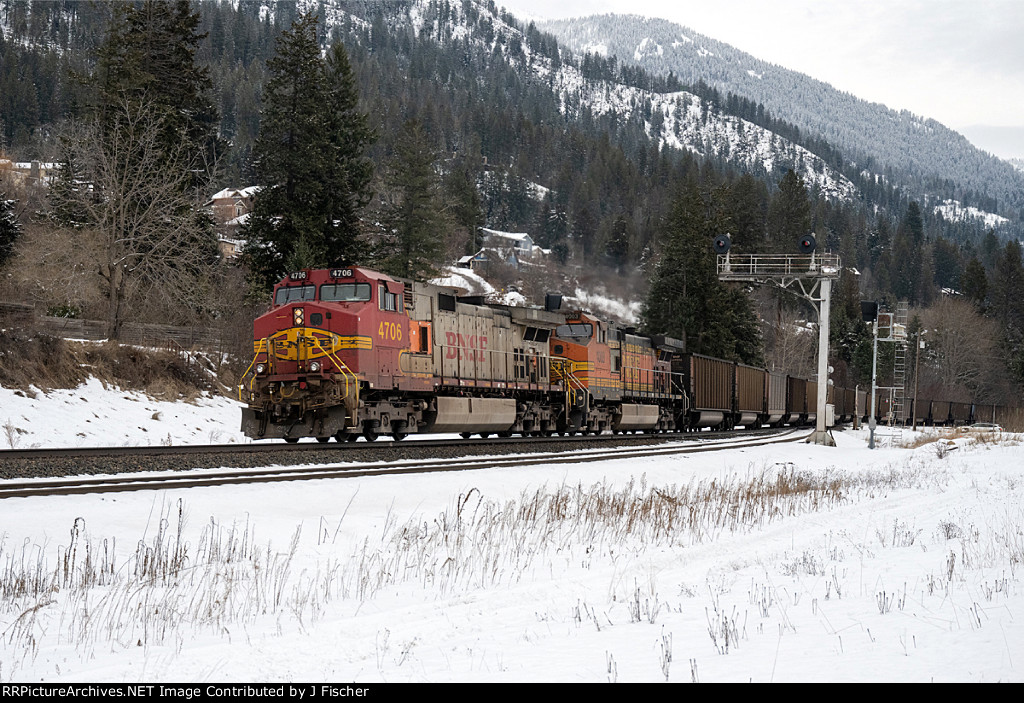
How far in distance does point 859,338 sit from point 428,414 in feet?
397

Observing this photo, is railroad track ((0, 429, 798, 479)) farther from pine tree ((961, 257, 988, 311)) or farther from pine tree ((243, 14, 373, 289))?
pine tree ((961, 257, 988, 311))

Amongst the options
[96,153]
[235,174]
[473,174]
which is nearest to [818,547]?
[96,153]

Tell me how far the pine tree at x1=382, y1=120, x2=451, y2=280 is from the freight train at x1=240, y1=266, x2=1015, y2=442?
2434 centimetres

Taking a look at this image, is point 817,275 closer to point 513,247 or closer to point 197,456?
point 197,456

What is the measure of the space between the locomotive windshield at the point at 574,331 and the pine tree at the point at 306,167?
50.8 feet

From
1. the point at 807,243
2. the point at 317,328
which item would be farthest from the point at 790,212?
the point at 317,328

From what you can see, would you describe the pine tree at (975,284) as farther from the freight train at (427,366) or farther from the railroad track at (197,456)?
the railroad track at (197,456)

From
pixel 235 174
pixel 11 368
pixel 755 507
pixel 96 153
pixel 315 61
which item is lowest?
pixel 755 507

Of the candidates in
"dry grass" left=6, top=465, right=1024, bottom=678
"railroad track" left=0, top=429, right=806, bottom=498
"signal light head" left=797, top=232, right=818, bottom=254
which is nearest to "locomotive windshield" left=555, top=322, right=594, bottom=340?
"railroad track" left=0, top=429, right=806, bottom=498

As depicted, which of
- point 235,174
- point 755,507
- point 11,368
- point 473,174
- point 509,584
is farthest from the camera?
point 473,174

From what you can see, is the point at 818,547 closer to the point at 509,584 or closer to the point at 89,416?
the point at 509,584

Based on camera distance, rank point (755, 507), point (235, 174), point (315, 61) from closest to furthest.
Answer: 1. point (755, 507)
2. point (315, 61)
3. point (235, 174)

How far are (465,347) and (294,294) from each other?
5.54 metres

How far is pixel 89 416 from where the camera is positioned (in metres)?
26.5
